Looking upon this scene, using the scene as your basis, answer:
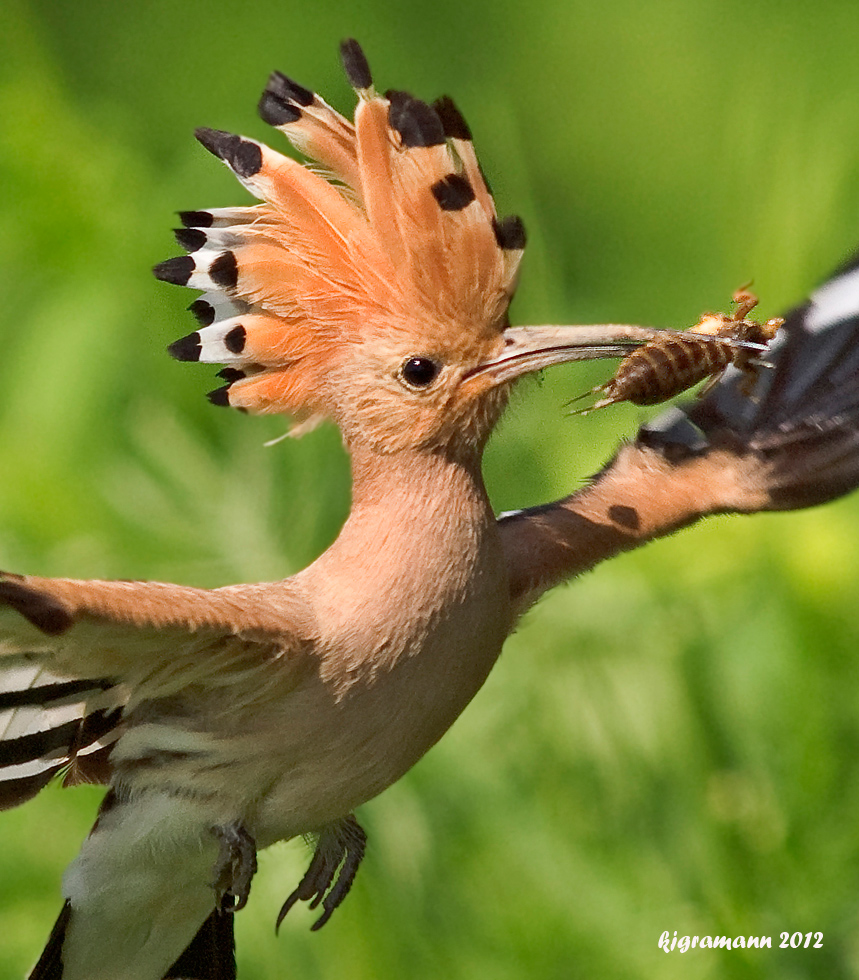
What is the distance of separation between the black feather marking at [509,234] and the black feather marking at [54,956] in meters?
0.71

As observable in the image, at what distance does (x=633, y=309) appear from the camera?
11.1ft

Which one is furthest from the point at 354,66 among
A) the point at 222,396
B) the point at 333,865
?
the point at 333,865

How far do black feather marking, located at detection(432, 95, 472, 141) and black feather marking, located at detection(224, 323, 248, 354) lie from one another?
23cm

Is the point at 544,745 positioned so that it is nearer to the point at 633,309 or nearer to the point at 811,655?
the point at 811,655

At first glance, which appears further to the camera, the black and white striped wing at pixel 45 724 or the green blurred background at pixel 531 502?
the green blurred background at pixel 531 502

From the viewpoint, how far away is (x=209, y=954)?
5.84ft

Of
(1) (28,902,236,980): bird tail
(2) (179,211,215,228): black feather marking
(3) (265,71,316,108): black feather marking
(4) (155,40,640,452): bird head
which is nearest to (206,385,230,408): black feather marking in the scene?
(4) (155,40,640,452): bird head

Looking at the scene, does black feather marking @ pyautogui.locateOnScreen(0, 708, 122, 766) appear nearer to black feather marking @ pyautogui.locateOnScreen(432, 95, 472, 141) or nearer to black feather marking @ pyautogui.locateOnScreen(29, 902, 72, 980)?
black feather marking @ pyautogui.locateOnScreen(29, 902, 72, 980)

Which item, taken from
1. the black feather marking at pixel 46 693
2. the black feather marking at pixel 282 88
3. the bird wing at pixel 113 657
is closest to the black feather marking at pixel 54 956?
the bird wing at pixel 113 657

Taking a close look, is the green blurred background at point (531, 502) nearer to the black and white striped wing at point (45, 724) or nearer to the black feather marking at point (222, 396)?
the black feather marking at point (222, 396)

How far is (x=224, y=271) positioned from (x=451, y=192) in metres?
0.19

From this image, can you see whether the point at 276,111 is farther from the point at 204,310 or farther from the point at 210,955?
the point at 210,955

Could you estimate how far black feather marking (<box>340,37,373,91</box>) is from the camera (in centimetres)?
145

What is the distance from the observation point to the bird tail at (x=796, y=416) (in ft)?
6.19
